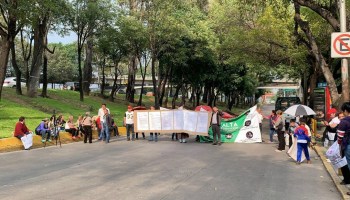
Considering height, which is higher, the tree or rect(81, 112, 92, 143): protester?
the tree

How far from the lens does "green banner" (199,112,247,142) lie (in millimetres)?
19891

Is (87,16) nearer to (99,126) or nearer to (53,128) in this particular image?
(99,126)

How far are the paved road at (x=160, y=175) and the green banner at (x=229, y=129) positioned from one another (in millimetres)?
3876

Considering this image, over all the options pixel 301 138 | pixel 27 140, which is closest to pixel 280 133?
pixel 301 138

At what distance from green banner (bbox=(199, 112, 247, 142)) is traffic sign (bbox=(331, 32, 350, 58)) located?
768 centimetres

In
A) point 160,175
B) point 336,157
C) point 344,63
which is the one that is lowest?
point 160,175

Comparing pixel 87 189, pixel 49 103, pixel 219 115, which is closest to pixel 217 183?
pixel 87 189

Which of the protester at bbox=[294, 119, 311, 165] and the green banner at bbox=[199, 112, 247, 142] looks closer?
the protester at bbox=[294, 119, 311, 165]

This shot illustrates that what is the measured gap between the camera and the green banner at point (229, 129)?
65.3 ft

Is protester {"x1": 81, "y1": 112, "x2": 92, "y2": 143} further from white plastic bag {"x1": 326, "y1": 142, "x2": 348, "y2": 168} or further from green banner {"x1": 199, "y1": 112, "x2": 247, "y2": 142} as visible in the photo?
white plastic bag {"x1": 326, "y1": 142, "x2": 348, "y2": 168}

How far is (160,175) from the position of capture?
10.4 metres

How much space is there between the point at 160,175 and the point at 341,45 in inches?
265

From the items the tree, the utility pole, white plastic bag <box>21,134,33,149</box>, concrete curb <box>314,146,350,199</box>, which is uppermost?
the tree

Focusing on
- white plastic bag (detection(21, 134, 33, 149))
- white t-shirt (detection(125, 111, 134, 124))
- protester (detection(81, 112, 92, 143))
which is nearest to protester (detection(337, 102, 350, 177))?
white plastic bag (detection(21, 134, 33, 149))
